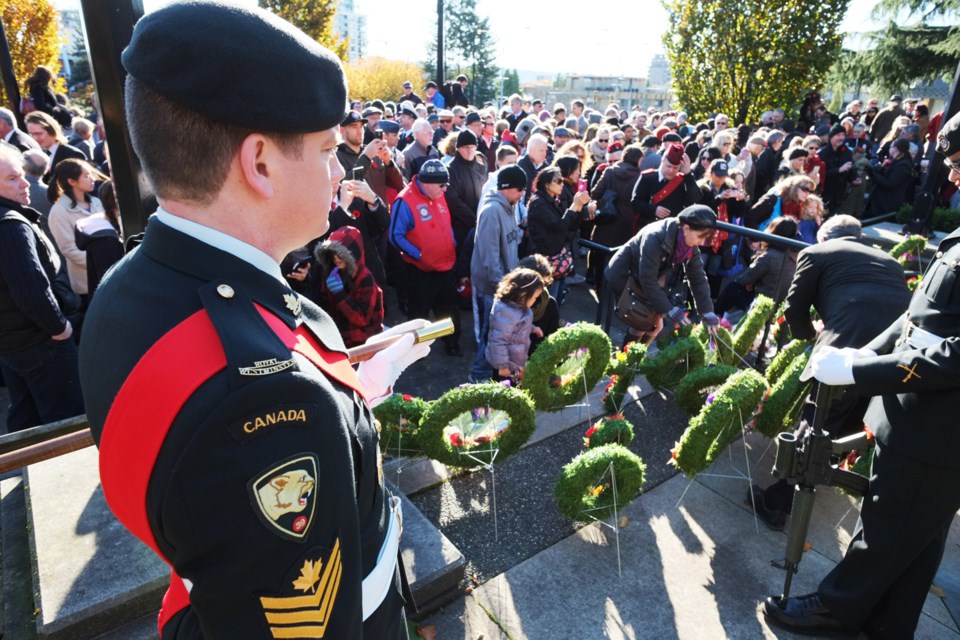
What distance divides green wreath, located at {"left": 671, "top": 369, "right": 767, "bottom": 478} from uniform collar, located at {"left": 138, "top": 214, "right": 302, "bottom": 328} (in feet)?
9.07

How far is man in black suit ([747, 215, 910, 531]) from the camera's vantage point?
3365 millimetres

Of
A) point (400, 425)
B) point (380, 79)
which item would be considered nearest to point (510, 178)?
point (400, 425)

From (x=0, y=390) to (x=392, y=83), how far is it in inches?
1386

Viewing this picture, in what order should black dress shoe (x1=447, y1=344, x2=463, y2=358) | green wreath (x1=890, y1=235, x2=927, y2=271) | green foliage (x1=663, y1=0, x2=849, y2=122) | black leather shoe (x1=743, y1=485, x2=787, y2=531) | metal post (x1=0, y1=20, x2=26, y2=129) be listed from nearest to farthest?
black leather shoe (x1=743, y1=485, x2=787, y2=531), black dress shoe (x1=447, y1=344, x2=463, y2=358), green wreath (x1=890, y1=235, x2=927, y2=271), metal post (x1=0, y1=20, x2=26, y2=129), green foliage (x1=663, y1=0, x2=849, y2=122)

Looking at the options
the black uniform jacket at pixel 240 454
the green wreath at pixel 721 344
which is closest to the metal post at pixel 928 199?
the green wreath at pixel 721 344

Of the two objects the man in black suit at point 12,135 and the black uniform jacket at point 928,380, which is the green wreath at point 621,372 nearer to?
the black uniform jacket at point 928,380

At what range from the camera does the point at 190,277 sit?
108cm

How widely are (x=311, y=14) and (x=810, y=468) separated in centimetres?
2826

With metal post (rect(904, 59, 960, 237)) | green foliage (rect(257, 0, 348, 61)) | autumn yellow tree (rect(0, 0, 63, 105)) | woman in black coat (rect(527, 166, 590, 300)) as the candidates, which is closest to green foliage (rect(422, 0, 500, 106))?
green foliage (rect(257, 0, 348, 61))

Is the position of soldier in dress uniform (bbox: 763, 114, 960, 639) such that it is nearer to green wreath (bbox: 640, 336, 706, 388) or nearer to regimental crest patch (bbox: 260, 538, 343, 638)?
green wreath (bbox: 640, 336, 706, 388)

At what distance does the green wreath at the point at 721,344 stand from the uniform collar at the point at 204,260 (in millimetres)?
4207

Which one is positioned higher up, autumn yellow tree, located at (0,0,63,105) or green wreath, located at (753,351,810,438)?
autumn yellow tree, located at (0,0,63,105)

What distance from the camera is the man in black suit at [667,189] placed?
23.2 ft

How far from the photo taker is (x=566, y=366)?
4.29 metres
